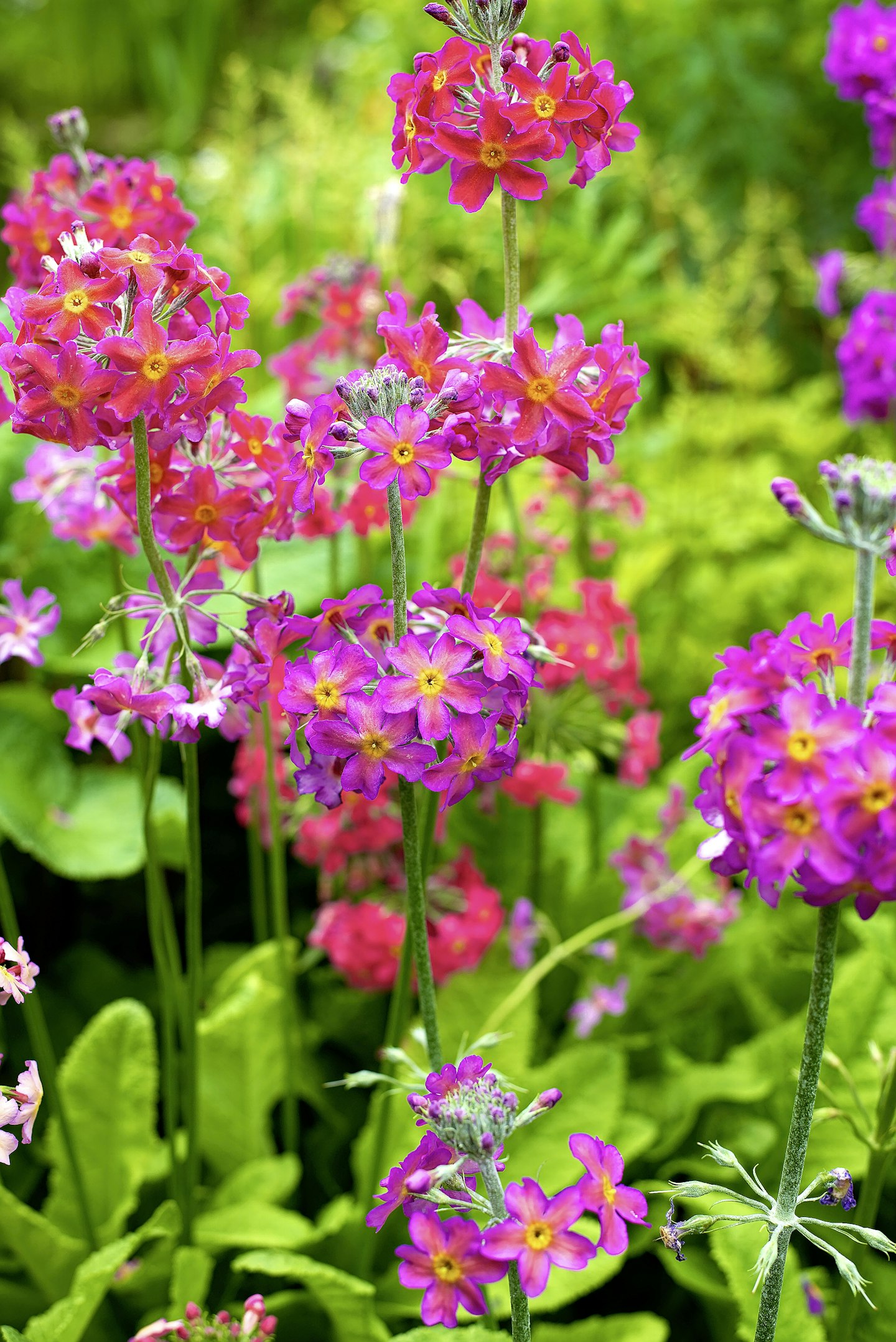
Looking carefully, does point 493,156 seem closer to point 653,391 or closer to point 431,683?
point 431,683

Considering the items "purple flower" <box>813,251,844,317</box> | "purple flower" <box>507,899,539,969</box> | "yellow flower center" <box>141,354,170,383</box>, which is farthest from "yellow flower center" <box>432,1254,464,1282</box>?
"purple flower" <box>813,251,844,317</box>

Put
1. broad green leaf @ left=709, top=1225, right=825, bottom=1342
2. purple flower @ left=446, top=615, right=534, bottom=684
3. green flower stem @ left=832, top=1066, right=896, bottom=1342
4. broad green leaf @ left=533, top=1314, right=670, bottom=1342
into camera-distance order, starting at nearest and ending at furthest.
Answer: purple flower @ left=446, top=615, right=534, bottom=684
green flower stem @ left=832, top=1066, right=896, bottom=1342
broad green leaf @ left=709, top=1225, right=825, bottom=1342
broad green leaf @ left=533, top=1314, right=670, bottom=1342

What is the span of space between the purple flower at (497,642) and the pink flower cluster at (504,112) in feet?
1.41

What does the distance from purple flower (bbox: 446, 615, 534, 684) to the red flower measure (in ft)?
1.35

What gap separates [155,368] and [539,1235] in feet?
2.95

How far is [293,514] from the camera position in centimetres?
149

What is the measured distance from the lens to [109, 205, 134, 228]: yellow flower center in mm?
1684

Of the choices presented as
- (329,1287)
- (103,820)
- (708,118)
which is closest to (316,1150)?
(329,1287)

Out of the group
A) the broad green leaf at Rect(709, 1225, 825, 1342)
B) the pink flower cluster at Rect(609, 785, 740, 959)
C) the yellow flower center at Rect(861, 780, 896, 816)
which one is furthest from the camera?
the pink flower cluster at Rect(609, 785, 740, 959)

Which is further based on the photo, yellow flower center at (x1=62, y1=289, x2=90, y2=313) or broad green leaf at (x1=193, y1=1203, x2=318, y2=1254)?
broad green leaf at (x1=193, y1=1203, x2=318, y2=1254)

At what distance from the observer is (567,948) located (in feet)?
7.26

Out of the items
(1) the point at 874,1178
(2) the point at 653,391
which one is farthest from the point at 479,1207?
(2) the point at 653,391

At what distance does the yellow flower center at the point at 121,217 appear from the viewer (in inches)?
66.3

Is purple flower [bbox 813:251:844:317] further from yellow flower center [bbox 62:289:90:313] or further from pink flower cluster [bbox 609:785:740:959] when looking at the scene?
yellow flower center [bbox 62:289:90:313]
